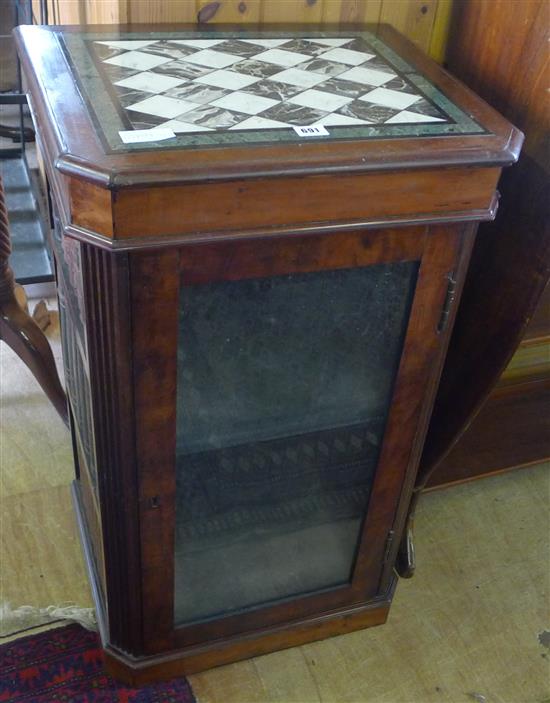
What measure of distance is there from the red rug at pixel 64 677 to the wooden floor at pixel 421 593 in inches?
2.9

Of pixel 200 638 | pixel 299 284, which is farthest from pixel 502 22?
pixel 200 638

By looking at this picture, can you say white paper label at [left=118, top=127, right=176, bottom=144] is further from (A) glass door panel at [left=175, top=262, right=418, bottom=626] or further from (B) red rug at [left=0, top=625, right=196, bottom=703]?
(B) red rug at [left=0, top=625, right=196, bottom=703]

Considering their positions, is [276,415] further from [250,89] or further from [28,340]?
[28,340]

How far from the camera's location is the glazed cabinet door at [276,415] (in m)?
0.99

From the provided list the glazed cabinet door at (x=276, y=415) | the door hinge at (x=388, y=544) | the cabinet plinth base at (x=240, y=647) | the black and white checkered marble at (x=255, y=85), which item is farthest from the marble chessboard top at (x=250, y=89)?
the cabinet plinth base at (x=240, y=647)

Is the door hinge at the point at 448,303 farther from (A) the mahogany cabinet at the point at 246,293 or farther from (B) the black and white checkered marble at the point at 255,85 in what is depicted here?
(B) the black and white checkered marble at the point at 255,85

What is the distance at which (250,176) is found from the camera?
2.79ft

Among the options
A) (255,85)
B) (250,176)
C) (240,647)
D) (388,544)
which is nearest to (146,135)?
(250,176)

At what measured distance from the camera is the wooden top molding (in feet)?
2.72

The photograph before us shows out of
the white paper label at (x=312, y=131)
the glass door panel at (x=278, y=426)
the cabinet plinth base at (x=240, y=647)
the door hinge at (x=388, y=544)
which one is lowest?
the cabinet plinth base at (x=240, y=647)

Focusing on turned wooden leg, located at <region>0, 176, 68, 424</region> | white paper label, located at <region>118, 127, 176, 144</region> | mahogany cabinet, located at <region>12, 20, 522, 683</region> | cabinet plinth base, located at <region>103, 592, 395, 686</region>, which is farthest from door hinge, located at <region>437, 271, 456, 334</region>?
turned wooden leg, located at <region>0, 176, 68, 424</region>

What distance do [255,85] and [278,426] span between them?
48cm

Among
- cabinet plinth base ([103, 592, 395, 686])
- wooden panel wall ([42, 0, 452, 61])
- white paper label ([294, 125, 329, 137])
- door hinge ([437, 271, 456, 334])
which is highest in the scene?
wooden panel wall ([42, 0, 452, 61])

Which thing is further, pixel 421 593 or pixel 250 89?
pixel 421 593
